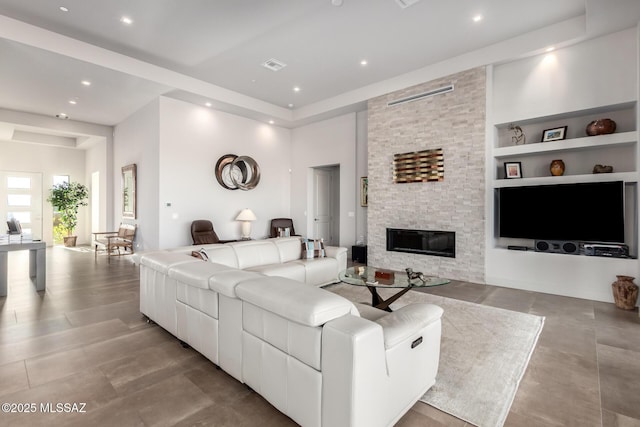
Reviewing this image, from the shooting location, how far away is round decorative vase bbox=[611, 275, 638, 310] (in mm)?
3705

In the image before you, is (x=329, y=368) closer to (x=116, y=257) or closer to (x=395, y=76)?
(x=395, y=76)

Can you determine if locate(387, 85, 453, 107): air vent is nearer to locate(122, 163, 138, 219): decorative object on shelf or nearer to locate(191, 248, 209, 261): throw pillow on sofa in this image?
locate(191, 248, 209, 261): throw pillow on sofa

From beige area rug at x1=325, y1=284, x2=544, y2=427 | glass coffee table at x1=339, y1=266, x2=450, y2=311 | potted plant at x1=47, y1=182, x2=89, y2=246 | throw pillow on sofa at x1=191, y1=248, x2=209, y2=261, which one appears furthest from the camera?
potted plant at x1=47, y1=182, x2=89, y2=246

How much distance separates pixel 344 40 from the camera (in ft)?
15.2

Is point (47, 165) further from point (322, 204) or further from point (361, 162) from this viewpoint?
point (361, 162)

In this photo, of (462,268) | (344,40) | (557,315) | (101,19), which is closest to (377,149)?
(344,40)

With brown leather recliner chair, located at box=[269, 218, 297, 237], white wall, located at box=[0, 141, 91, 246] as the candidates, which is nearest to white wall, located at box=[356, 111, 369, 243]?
brown leather recliner chair, located at box=[269, 218, 297, 237]

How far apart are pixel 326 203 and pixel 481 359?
657cm

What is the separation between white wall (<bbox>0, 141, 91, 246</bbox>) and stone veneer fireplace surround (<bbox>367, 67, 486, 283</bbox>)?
9881 millimetres

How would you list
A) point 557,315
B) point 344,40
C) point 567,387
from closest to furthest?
point 567,387 < point 557,315 < point 344,40

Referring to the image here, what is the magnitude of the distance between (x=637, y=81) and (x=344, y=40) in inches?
147

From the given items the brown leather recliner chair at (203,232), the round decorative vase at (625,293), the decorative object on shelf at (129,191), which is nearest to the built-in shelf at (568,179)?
the round decorative vase at (625,293)

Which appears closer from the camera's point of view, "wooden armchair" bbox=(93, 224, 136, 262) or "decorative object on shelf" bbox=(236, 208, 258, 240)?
"wooden armchair" bbox=(93, 224, 136, 262)

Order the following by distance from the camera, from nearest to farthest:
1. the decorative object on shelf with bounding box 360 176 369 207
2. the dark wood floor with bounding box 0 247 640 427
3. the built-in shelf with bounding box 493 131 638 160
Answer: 1. the dark wood floor with bounding box 0 247 640 427
2. the built-in shelf with bounding box 493 131 638 160
3. the decorative object on shelf with bounding box 360 176 369 207
